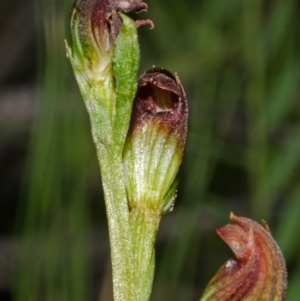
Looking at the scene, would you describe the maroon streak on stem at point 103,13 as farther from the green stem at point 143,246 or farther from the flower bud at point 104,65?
the green stem at point 143,246

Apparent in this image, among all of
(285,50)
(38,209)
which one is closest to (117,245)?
(38,209)

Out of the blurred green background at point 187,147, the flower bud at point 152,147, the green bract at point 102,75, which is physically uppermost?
the green bract at point 102,75

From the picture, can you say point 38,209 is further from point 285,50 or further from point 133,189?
point 285,50

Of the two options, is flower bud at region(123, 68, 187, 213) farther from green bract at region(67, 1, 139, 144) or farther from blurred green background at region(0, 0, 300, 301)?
blurred green background at region(0, 0, 300, 301)

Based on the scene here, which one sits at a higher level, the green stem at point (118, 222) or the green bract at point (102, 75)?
the green bract at point (102, 75)

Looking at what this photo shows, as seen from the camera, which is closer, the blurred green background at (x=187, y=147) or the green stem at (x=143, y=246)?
the green stem at (x=143, y=246)

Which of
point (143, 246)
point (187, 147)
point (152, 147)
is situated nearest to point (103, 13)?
point (152, 147)

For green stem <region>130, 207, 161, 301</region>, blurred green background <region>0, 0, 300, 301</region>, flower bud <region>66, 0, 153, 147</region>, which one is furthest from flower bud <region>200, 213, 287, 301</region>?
blurred green background <region>0, 0, 300, 301</region>

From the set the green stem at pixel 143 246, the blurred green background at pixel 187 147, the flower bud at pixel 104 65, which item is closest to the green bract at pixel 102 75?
the flower bud at pixel 104 65
